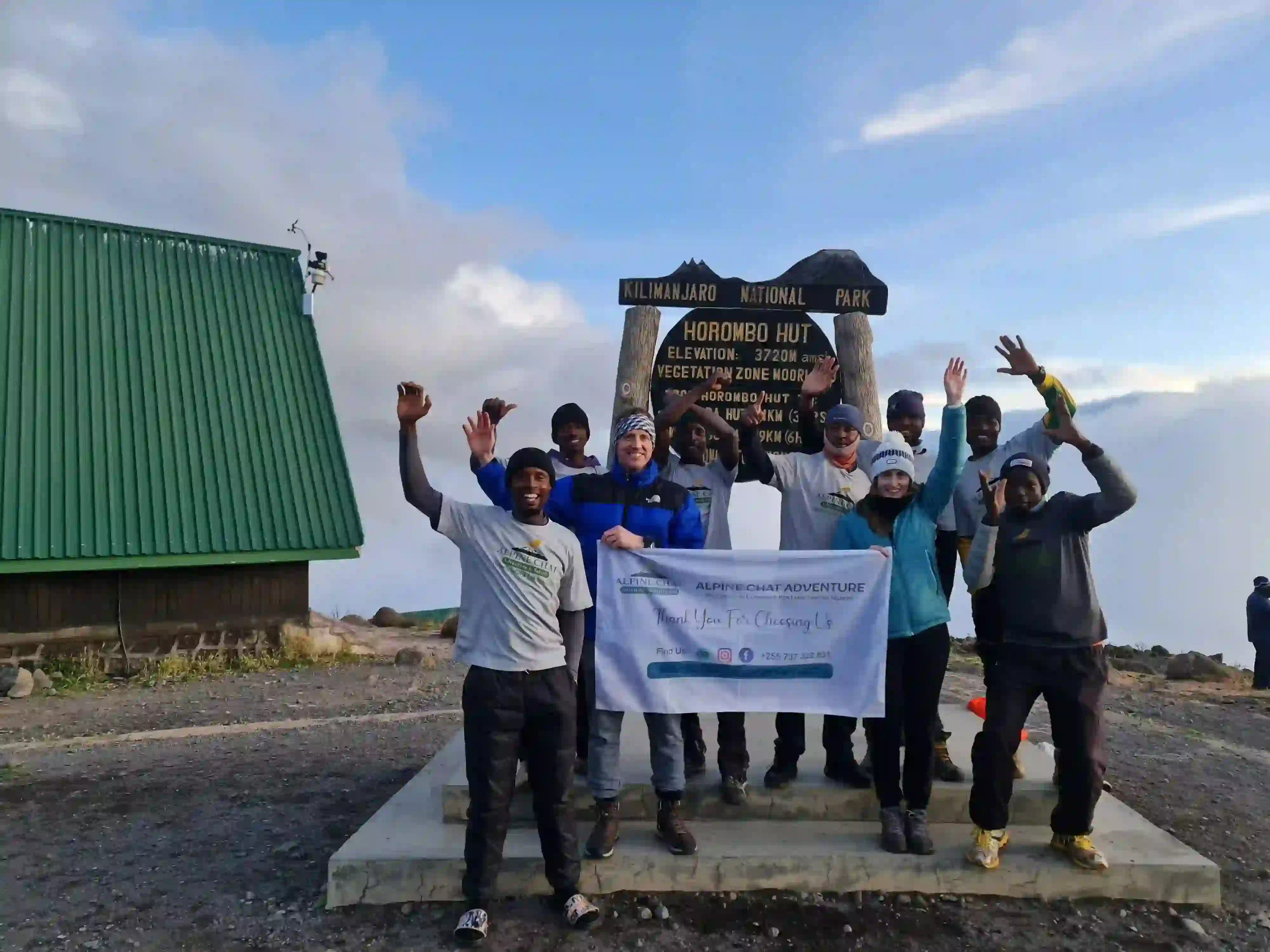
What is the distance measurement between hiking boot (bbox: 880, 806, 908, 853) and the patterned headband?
7.56ft

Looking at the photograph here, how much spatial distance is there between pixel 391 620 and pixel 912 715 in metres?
14.7

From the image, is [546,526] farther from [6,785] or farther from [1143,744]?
[1143,744]

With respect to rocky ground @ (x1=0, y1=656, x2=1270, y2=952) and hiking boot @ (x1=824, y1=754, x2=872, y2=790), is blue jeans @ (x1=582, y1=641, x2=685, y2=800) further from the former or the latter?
hiking boot @ (x1=824, y1=754, x2=872, y2=790)

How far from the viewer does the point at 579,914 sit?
421 centimetres

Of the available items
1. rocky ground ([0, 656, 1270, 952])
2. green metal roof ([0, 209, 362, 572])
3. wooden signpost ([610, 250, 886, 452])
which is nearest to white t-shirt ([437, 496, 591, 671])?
rocky ground ([0, 656, 1270, 952])

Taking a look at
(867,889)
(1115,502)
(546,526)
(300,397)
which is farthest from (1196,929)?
(300,397)

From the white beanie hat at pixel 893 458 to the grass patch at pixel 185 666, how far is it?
32.8 feet

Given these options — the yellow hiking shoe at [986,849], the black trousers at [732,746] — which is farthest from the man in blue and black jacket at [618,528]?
the yellow hiking shoe at [986,849]

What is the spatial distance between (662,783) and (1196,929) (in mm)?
2616

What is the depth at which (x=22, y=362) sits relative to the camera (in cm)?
1227

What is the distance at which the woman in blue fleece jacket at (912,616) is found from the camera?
180 inches

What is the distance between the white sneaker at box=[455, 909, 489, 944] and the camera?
4.08 metres

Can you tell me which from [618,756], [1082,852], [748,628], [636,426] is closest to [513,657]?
[618,756]

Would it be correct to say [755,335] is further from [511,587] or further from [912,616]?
[511,587]
